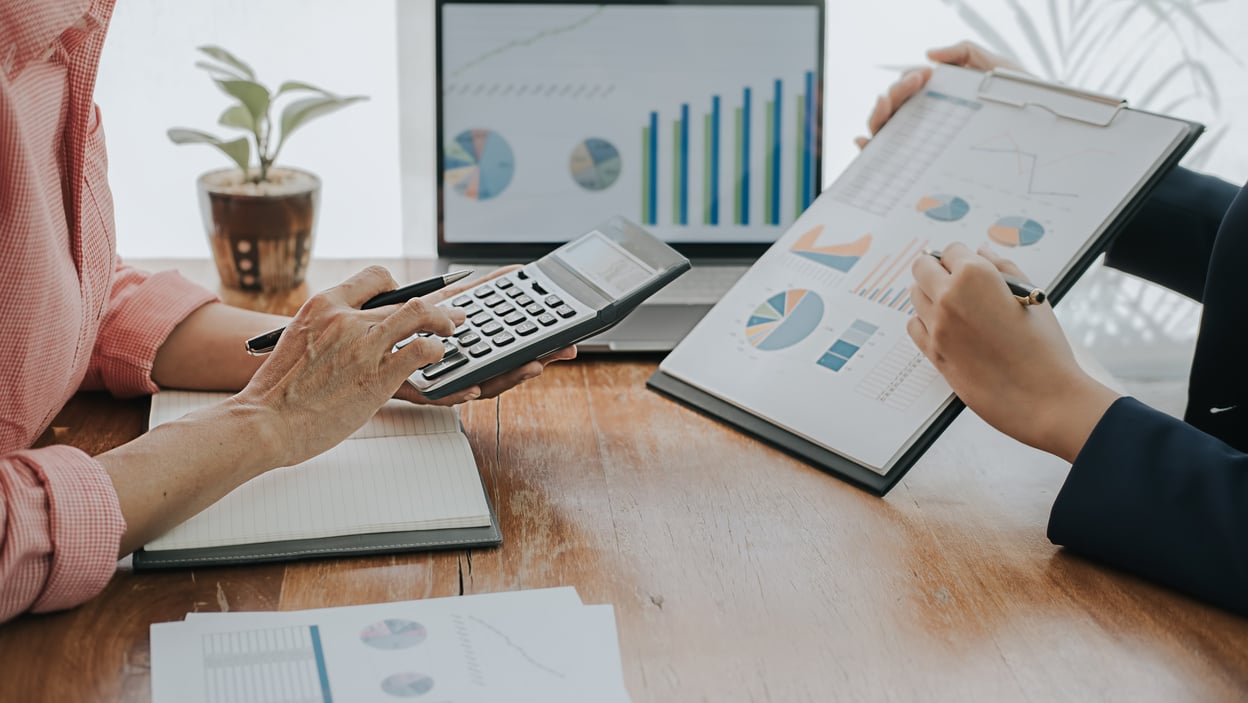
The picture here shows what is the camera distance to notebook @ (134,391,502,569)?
27.7 inches

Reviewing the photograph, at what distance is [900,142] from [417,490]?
55 centimetres

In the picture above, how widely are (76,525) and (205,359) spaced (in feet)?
1.00

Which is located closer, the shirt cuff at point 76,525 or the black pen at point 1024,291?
the shirt cuff at point 76,525

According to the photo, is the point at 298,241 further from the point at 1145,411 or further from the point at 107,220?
the point at 1145,411

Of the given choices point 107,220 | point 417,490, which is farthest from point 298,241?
point 417,490

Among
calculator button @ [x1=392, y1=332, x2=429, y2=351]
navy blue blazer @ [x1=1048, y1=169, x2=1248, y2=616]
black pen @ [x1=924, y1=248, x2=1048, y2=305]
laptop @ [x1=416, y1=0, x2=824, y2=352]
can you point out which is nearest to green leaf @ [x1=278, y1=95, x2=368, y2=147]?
laptop @ [x1=416, y1=0, x2=824, y2=352]

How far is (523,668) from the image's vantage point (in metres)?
0.61

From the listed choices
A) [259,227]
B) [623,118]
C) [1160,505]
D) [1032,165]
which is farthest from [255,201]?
[1160,505]

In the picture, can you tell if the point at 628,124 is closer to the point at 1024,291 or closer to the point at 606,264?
the point at 606,264

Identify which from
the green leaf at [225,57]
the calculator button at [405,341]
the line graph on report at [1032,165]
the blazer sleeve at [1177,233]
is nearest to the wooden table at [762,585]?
the calculator button at [405,341]

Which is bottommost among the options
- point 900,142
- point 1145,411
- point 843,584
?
point 843,584

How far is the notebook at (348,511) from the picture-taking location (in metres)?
0.70

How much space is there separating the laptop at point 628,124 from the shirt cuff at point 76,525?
58 centimetres

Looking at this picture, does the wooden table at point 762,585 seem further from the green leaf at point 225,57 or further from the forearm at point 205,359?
the green leaf at point 225,57
